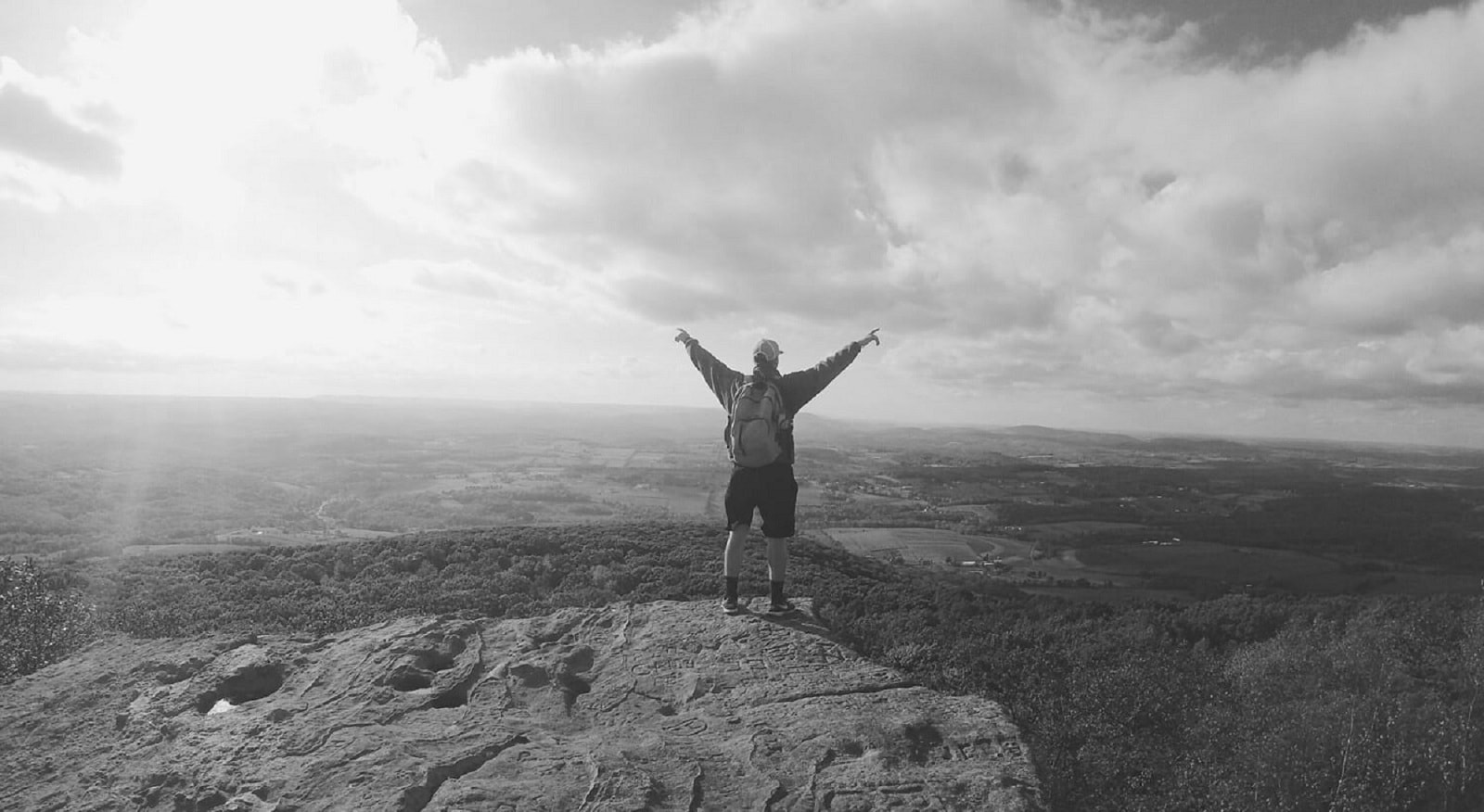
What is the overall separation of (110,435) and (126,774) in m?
74.6

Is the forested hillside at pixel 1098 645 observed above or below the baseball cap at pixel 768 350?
below

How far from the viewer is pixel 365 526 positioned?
29109 millimetres

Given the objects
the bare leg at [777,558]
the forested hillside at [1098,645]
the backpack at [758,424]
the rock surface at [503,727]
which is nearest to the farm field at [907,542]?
the forested hillside at [1098,645]

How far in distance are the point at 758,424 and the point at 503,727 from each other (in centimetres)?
324

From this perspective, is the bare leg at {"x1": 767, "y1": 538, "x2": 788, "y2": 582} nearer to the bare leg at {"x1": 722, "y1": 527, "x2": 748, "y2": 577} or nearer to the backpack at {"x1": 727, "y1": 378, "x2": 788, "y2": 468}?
the bare leg at {"x1": 722, "y1": 527, "x2": 748, "y2": 577}

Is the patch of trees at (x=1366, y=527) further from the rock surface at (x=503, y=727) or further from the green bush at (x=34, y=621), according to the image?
the green bush at (x=34, y=621)

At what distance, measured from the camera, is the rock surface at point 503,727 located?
3805 millimetres

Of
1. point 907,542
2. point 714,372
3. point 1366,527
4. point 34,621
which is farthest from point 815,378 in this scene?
point 1366,527

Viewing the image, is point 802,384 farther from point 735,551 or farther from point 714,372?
point 735,551

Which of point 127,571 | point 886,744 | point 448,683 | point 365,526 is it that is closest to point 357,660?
point 448,683

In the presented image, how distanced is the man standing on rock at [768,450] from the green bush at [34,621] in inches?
247

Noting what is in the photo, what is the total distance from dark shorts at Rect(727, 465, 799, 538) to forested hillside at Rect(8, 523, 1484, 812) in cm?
129

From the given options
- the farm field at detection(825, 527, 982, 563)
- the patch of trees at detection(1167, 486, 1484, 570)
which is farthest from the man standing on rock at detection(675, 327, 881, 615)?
the patch of trees at detection(1167, 486, 1484, 570)

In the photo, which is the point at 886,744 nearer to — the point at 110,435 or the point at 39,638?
the point at 39,638
